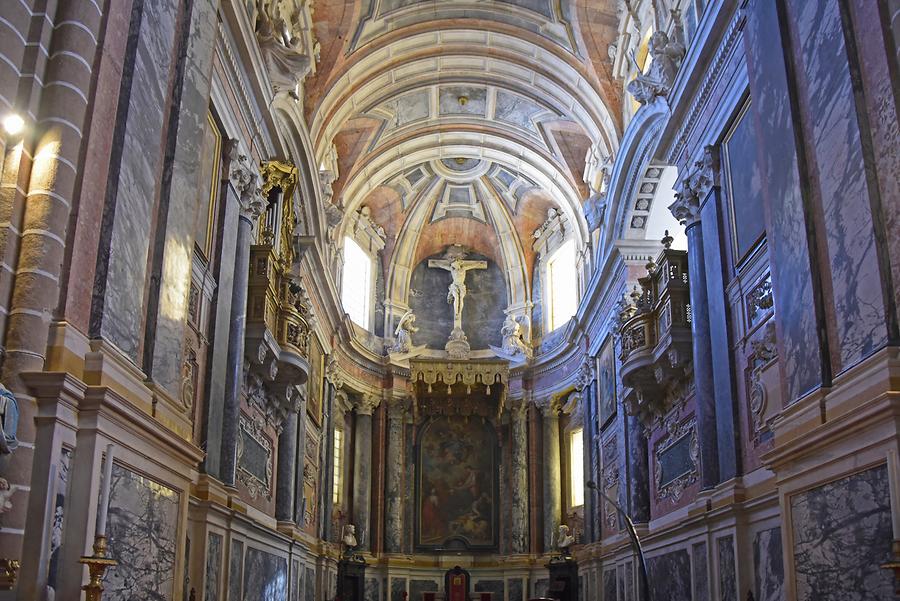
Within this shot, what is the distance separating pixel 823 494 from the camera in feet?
27.5

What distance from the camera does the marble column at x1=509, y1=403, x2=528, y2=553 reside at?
2851cm

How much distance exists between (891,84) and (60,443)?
24.7ft

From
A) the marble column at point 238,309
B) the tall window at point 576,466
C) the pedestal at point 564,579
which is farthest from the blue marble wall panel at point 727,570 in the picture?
the tall window at point 576,466

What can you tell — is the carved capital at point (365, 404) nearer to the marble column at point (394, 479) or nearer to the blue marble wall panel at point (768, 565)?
the marble column at point (394, 479)

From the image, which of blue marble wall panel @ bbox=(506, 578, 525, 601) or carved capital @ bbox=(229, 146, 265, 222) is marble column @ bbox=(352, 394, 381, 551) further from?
Answer: carved capital @ bbox=(229, 146, 265, 222)

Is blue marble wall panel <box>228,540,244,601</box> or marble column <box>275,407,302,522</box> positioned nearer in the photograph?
blue marble wall panel <box>228,540,244,601</box>

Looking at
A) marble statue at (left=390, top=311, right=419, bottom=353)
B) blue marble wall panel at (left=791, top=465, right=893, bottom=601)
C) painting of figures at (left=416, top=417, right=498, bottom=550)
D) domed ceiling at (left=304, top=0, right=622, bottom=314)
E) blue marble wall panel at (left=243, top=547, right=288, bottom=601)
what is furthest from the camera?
marble statue at (left=390, top=311, right=419, bottom=353)

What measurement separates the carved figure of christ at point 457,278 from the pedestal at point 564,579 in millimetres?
9381

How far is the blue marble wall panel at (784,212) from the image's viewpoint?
359 inches

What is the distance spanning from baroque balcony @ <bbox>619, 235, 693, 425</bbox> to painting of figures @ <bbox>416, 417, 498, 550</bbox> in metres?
11.9

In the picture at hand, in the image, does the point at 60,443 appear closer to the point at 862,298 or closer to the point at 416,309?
the point at 862,298

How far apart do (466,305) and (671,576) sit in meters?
17.8

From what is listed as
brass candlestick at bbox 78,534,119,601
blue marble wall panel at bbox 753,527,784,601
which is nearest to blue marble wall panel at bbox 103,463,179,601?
brass candlestick at bbox 78,534,119,601

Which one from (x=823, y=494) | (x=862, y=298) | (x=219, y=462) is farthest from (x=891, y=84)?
(x=219, y=462)
